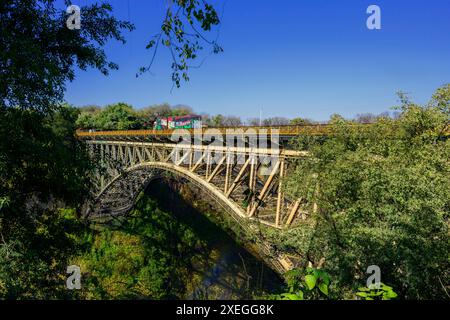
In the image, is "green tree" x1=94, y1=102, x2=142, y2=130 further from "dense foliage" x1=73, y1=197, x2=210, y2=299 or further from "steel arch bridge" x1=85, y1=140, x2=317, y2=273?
"dense foliage" x1=73, y1=197, x2=210, y2=299

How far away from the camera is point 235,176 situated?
24.8m

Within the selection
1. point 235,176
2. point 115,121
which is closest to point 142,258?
point 235,176

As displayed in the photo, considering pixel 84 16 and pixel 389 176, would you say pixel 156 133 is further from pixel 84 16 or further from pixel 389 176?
pixel 389 176

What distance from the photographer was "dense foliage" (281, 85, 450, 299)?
689cm

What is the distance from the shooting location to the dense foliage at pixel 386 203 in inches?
271

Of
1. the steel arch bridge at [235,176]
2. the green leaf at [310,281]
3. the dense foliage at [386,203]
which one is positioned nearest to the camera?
the green leaf at [310,281]

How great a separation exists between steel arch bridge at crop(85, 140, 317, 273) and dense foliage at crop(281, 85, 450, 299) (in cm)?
183

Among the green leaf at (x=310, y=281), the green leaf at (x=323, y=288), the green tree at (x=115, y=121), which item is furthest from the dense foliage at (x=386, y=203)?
Result: the green tree at (x=115, y=121)

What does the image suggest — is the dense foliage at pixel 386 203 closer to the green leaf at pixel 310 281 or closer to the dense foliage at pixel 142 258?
the green leaf at pixel 310 281

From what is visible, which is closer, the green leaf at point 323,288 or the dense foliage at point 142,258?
the green leaf at point 323,288

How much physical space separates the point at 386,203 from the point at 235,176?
1737 cm

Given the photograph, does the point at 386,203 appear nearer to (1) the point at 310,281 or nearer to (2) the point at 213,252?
(1) the point at 310,281

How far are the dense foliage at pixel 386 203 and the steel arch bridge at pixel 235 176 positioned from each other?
183cm

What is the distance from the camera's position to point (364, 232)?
289 inches
